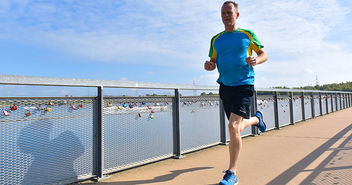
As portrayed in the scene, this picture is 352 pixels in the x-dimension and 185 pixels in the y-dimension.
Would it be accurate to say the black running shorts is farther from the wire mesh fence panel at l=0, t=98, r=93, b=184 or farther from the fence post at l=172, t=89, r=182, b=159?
the wire mesh fence panel at l=0, t=98, r=93, b=184

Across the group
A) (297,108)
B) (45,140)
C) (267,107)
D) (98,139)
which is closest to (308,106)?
(297,108)

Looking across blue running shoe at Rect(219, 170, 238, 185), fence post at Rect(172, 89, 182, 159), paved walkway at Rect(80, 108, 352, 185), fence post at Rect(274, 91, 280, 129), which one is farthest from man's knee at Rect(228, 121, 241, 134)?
fence post at Rect(274, 91, 280, 129)

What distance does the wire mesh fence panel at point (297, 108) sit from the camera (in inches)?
341

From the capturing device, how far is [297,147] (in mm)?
4195

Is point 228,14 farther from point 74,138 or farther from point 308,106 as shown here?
point 308,106

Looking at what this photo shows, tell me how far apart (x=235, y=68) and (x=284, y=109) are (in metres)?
5.95

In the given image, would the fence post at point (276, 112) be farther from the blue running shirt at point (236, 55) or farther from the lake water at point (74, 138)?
the blue running shirt at point (236, 55)

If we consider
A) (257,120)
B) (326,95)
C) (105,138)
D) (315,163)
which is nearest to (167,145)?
(105,138)

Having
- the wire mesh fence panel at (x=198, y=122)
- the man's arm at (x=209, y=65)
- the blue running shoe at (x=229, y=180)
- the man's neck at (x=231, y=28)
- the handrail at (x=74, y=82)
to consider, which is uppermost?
the man's neck at (x=231, y=28)

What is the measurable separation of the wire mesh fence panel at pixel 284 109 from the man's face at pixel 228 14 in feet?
17.9

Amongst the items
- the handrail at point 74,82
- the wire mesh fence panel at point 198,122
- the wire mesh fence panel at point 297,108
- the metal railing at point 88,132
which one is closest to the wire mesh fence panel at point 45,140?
the metal railing at point 88,132

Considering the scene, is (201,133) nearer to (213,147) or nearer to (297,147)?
(213,147)

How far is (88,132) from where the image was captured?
2.74 meters

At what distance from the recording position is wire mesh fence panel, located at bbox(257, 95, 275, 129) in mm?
6551
